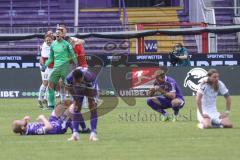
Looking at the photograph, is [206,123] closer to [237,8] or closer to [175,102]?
[175,102]

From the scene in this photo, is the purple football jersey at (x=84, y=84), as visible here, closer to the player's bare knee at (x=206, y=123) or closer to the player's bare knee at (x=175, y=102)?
the player's bare knee at (x=206, y=123)

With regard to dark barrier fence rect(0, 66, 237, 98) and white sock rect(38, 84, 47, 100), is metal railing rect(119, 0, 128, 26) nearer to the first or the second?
dark barrier fence rect(0, 66, 237, 98)

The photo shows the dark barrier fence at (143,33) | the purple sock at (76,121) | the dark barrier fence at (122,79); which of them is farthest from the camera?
the dark barrier fence at (143,33)

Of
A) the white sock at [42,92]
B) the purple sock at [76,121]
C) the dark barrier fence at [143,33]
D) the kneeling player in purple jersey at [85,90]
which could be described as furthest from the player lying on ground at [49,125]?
the dark barrier fence at [143,33]

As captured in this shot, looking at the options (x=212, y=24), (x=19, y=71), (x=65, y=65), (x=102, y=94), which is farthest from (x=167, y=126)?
(x=212, y=24)

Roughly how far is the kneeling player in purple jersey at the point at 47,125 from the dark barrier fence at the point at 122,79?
13.5 m

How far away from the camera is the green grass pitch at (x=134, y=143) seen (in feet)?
43.6

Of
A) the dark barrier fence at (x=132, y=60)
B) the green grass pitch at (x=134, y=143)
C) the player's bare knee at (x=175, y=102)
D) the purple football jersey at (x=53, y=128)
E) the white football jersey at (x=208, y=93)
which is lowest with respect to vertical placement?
the green grass pitch at (x=134, y=143)

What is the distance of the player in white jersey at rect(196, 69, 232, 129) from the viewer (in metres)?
17.9

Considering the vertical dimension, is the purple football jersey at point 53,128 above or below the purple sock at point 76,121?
below

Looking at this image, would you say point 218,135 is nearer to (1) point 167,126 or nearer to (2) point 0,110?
(1) point 167,126

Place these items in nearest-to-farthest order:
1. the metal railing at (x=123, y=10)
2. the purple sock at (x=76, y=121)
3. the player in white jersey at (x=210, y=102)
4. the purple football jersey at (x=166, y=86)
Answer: the purple sock at (x=76, y=121)
the player in white jersey at (x=210, y=102)
the purple football jersey at (x=166, y=86)
the metal railing at (x=123, y=10)

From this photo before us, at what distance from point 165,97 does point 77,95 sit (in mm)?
5273

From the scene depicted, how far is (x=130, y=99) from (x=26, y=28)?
7.57 meters
